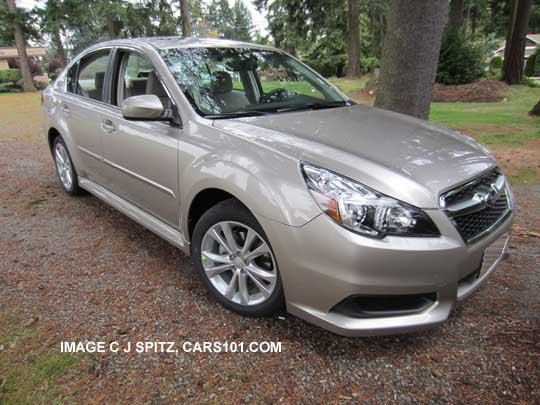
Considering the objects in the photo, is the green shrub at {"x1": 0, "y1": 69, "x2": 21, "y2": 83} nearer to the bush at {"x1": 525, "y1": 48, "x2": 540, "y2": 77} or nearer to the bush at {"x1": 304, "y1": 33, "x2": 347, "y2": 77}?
the bush at {"x1": 304, "y1": 33, "x2": 347, "y2": 77}

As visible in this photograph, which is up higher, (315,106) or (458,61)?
(458,61)

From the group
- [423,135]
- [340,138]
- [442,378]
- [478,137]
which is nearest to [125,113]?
[340,138]

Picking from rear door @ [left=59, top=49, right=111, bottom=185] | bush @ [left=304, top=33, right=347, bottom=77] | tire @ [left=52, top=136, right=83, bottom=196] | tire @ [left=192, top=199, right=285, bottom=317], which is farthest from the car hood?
bush @ [left=304, top=33, right=347, bottom=77]

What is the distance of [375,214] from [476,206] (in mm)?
639

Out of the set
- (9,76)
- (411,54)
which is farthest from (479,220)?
(9,76)

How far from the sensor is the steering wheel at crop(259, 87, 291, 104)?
10.4 feet

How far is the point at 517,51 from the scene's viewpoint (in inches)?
645

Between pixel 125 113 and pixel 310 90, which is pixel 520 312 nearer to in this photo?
pixel 310 90

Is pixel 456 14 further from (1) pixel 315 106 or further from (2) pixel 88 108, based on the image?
(2) pixel 88 108

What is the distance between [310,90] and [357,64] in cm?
2209

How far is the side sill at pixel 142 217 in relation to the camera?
113 inches

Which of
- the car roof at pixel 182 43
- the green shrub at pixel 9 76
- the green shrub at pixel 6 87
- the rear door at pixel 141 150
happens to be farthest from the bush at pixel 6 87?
the rear door at pixel 141 150

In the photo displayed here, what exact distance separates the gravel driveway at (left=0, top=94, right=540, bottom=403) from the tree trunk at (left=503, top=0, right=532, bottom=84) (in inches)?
631

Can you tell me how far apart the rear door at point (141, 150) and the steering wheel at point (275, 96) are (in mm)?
747
